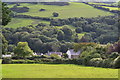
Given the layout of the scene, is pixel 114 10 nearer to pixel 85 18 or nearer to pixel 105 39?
pixel 85 18

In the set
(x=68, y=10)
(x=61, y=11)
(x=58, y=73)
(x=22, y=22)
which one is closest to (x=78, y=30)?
(x=68, y=10)

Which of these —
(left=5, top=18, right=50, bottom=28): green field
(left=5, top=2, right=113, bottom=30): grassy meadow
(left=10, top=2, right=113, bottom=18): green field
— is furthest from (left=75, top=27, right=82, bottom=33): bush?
(left=5, top=18, right=50, bottom=28): green field

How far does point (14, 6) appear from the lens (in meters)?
113

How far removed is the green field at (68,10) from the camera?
107 metres

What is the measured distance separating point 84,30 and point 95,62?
6988cm

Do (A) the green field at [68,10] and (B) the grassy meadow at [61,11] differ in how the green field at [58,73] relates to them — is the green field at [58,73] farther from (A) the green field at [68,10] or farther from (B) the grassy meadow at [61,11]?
(A) the green field at [68,10]

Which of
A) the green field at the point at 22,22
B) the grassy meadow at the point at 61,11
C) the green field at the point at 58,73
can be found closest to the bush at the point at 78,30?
the grassy meadow at the point at 61,11

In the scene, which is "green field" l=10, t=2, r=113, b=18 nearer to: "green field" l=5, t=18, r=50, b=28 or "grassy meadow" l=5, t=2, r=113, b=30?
"grassy meadow" l=5, t=2, r=113, b=30

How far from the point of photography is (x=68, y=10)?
111m

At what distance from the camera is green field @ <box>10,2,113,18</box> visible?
107m

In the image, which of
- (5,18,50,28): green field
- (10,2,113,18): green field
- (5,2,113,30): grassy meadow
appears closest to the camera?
(5,18,50,28): green field

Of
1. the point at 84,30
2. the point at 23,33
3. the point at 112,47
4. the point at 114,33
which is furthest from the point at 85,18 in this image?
the point at 112,47

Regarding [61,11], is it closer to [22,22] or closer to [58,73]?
[22,22]

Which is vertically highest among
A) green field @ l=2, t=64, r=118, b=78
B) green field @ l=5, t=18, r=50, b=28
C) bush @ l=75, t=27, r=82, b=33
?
green field @ l=2, t=64, r=118, b=78
